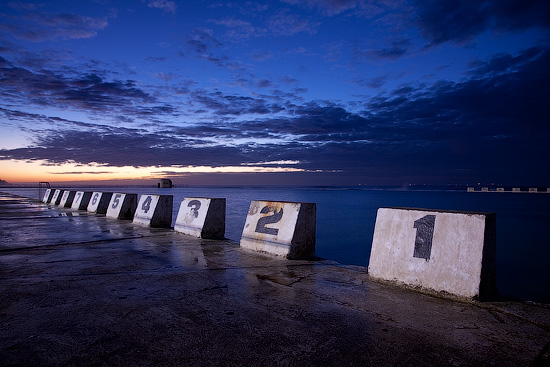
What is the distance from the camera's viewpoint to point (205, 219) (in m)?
9.02

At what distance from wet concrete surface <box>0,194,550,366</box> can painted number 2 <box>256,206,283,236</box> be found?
128 centimetres

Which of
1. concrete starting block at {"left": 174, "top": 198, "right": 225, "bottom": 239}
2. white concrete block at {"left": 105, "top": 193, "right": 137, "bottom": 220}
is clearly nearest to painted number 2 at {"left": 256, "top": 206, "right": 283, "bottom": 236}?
concrete starting block at {"left": 174, "top": 198, "right": 225, "bottom": 239}

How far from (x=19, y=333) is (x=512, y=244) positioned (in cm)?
2001

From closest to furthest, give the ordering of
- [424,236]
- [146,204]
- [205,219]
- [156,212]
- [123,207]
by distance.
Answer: [424,236]
[205,219]
[156,212]
[146,204]
[123,207]

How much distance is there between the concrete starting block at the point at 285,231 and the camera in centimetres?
661

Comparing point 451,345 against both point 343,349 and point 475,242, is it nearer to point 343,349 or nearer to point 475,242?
point 343,349

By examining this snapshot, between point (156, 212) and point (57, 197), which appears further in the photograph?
point (57, 197)

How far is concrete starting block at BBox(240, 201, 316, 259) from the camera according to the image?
21.7ft

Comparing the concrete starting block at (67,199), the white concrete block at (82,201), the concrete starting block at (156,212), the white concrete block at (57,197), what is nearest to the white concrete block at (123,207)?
the concrete starting block at (156,212)

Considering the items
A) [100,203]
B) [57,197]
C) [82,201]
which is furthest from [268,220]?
[57,197]

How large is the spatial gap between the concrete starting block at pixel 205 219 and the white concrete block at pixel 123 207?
5.74 meters

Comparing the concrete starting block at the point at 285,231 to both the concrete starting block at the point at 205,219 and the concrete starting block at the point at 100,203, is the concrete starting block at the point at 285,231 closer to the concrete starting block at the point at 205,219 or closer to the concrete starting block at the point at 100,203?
the concrete starting block at the point at 205,219

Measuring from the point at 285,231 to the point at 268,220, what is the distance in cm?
71

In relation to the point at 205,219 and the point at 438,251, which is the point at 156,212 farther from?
the point at 438,251
